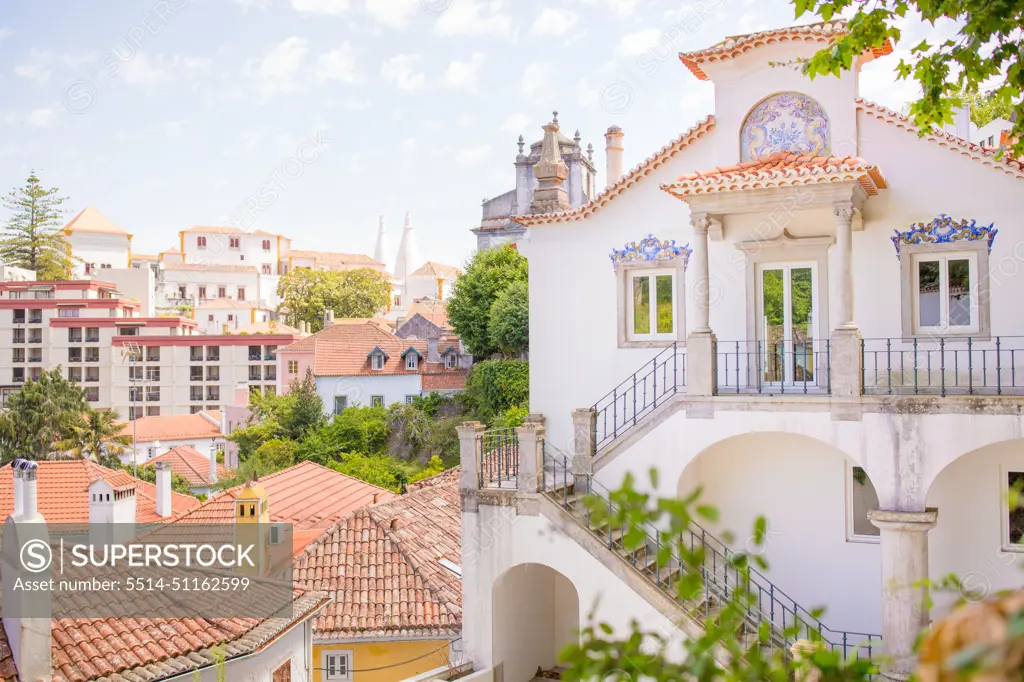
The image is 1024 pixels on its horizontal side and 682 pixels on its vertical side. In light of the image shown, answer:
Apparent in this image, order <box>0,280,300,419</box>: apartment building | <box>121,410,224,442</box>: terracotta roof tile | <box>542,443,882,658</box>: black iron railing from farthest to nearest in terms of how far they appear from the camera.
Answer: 1. <box>0,280,300,419</box>: apartment building
2. <box>121,410,224,442</box>: terracotta roof tile
3. <box>542,443,882,658</box>: black iron railing

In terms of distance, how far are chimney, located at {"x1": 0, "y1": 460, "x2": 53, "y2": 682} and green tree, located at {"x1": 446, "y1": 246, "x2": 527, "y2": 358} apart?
2798 centimetres

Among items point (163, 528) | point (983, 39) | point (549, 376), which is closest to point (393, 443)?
point (163, 528)

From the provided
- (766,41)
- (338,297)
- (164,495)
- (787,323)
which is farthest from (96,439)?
(766,41)

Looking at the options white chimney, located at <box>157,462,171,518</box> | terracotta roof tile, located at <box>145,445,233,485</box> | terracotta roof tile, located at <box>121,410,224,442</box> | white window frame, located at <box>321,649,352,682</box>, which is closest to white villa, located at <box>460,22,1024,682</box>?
white window frame, located at <box>321,649,352,682</box>

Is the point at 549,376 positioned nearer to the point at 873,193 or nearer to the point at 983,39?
the point at 873,193

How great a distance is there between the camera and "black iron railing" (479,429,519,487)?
13.2 m

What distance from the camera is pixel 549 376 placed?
49.8 ft

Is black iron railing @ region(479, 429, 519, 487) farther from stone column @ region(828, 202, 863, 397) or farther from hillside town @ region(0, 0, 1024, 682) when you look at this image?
stone column @ region(828, 202, 863, 397)

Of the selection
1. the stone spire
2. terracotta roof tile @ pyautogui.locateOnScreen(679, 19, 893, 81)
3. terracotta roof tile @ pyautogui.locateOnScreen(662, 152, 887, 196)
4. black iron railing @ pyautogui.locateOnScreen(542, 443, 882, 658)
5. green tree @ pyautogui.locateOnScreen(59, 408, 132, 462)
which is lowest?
green tree @ pyautogui.locateOnScreen(59, 408, 132, 462)

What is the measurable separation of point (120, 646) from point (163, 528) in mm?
10502

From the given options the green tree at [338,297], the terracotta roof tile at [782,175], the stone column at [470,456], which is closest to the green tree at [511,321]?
the stone column at [470,456]

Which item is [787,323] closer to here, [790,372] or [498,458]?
[790,372]

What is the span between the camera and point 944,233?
12.3 m

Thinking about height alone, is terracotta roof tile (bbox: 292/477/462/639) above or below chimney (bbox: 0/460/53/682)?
below
